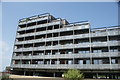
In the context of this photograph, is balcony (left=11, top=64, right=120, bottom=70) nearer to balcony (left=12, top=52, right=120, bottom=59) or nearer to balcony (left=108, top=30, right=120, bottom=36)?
balcony (left=12, top=52, right=120, bottom=59)

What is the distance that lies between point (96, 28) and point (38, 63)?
68.8 ft

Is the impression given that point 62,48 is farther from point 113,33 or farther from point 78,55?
point 113,33

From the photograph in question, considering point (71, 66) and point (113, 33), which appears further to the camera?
point (71, 66)

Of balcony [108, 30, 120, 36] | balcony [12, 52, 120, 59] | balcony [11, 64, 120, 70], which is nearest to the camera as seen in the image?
balcony [11, 64, 120, 70]

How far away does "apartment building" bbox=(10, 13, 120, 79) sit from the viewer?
1479 inches

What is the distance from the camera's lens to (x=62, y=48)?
4397 centimetres

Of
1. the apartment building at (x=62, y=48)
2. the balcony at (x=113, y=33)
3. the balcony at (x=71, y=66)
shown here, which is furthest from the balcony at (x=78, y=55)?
the balcony at (x=113, y=33)

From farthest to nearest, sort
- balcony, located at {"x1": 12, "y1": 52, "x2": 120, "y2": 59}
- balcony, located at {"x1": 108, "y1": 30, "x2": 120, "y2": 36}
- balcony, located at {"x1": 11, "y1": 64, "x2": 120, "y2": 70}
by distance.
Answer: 1. balcony, located at {"x1": 108, "y1": 30, "x2": 120, "y2": 36}
2. balcony, located at {"x1": 12, "y1": 52, "x2": 120, "y2": 59}
3. balcony, located at {"x1": 11, "y1": 64, "x2": 120, "y2": 70}

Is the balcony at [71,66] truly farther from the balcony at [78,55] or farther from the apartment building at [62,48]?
the balcony at [78,55]

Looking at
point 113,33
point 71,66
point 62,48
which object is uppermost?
point 113,33

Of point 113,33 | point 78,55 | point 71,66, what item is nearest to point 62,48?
point 78,55

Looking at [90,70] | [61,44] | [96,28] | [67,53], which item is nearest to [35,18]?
[61,44]

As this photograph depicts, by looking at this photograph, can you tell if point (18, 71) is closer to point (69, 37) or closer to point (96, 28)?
point (69, 37)

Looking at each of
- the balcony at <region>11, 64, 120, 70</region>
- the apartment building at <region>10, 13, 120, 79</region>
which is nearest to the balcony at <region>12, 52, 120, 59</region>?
the apartment building at <region>10, 13, 120, 79</region>
